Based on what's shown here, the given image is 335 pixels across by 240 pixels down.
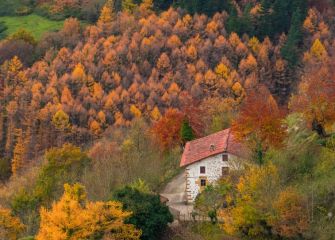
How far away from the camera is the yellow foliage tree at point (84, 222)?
39062mm

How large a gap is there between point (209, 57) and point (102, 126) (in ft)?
79.2

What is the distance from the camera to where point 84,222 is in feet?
129

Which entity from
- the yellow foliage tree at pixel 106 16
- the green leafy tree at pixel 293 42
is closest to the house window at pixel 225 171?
the green leafy tree at pixel 293 42

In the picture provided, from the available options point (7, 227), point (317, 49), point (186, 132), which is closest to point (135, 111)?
point (317, 49)

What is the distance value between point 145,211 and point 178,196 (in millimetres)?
12312

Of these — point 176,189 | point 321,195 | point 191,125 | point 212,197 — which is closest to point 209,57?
point 191,125

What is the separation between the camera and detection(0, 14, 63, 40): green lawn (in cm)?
14525

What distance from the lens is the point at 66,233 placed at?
1532 inches

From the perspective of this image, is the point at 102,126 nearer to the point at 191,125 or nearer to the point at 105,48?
the point at 105,48

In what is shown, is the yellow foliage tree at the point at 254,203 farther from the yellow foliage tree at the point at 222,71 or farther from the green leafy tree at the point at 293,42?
the green leafy tree at the point at 293,42

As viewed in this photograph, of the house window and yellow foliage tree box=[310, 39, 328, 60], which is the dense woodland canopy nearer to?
yellow foliage tree box=[310, 39, 328, 60]

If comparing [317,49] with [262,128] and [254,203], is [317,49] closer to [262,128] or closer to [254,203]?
[262,128]

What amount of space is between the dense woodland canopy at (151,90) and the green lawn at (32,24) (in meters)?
4.56

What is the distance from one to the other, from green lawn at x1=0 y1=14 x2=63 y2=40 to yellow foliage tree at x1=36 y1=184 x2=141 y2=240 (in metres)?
→ 105
